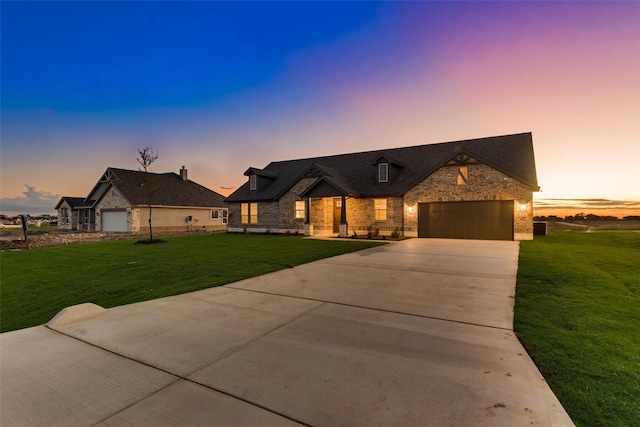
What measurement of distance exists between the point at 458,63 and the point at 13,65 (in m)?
24.4

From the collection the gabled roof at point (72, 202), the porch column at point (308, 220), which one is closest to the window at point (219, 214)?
the gabled roof at point (72, 202)

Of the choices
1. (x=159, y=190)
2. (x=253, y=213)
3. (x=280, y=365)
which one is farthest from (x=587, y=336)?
(x=159, y=190)

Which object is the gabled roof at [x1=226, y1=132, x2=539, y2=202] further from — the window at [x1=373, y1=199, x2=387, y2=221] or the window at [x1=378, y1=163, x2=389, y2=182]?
the window at [x1=373, y1=199, x2=387, y2=221]

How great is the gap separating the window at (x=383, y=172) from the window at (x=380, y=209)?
2.01 metres

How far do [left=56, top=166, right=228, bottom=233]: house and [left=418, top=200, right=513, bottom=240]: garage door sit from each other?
24794 mm

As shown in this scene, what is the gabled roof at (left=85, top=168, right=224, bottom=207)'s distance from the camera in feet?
97.3

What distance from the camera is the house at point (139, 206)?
96.5ft

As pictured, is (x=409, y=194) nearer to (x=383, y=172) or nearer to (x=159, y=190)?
(x=383, y=172)

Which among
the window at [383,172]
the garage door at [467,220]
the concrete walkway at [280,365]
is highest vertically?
the window at [383,172]

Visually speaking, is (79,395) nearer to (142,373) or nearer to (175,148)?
(142,373)

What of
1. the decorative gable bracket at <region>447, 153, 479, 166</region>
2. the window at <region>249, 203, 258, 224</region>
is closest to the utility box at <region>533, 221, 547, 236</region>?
the decorative gable bracket at <region>447, 153, 479, 166</region>

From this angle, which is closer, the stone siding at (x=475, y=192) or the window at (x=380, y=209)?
the stone siding at (x=475, y=192)

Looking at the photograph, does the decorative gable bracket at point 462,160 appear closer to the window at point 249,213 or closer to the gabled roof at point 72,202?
the window at point 249,213

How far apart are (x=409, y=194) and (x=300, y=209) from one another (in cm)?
967
